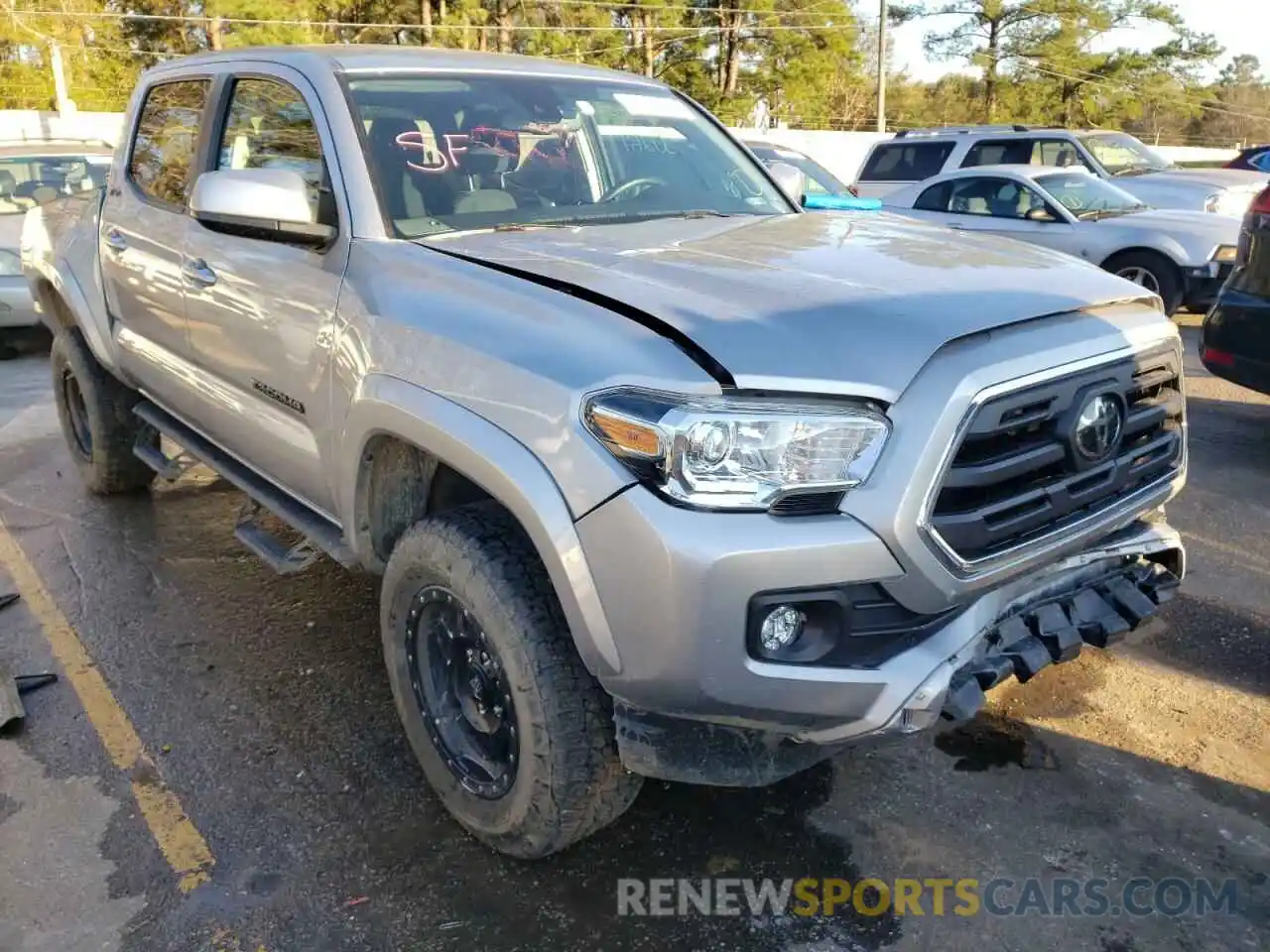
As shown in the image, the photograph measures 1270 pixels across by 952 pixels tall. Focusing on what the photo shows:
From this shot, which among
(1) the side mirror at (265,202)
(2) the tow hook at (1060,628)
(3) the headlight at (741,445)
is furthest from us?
(1) the side mirror at (265,202)

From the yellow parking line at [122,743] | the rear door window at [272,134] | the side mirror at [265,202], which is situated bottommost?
the yellow parking line at [122,743]

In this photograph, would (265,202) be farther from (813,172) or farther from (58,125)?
(58,125)

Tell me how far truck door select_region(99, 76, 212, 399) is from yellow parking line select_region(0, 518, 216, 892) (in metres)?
1.02

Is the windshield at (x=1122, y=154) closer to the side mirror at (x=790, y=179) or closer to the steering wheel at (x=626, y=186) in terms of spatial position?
the side mirror at (x=790, y=179)

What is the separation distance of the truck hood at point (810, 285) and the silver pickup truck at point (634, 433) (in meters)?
0.01

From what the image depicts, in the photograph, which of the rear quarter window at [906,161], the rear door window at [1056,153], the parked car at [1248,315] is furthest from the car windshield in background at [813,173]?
the parked car at [1248,315]

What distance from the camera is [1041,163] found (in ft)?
43.0

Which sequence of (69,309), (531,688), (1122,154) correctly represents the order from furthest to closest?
(1122,154)
(69,309)
(531,688)

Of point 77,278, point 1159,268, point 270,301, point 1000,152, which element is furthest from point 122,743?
point 1000,152

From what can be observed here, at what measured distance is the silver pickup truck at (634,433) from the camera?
2.15 meters

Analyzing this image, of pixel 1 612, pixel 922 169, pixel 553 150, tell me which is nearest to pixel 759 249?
pixel 553 150

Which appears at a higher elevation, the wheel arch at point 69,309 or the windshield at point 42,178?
the windshield at point 42,178

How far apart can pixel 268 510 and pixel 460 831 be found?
1601 millimetres

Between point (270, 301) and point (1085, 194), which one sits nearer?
point (270, 301)
